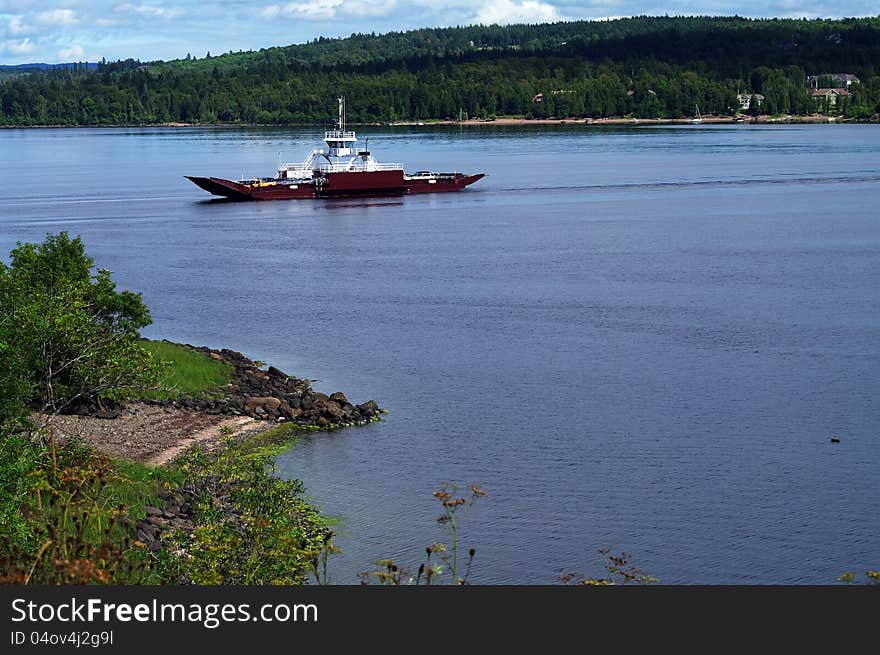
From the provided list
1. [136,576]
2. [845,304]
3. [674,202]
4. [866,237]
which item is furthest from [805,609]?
[674,202]

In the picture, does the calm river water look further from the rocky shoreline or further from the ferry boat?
the ferry boat

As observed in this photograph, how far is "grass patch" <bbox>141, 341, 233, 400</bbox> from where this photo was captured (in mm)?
30922

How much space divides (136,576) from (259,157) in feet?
433

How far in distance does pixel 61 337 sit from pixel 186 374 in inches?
368

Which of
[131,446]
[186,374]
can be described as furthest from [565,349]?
[131,446]

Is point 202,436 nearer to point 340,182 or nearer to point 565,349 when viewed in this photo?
point 565,349

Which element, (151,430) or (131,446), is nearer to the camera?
(131,446)

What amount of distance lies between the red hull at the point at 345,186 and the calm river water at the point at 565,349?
1.38 meters

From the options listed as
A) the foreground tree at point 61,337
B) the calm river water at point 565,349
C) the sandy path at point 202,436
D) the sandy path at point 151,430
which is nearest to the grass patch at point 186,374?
the sandy path at point 151,430

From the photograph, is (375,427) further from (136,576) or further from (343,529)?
(136,576)

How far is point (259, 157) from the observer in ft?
473

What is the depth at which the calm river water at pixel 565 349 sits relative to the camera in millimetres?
24016

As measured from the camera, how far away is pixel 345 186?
96.2m

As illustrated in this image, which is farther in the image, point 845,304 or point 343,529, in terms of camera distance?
point 845,304
